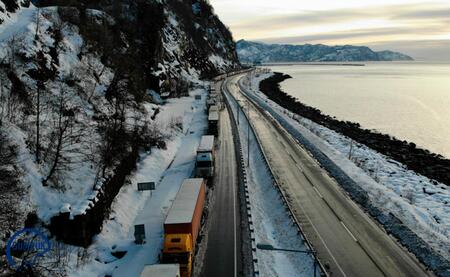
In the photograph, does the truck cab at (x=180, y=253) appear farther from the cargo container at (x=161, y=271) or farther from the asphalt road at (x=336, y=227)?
the asphalt road at (x=336, y=227)

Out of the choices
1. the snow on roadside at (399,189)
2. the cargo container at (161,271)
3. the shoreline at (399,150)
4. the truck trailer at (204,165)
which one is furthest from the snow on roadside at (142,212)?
the shoreline at (399,150)

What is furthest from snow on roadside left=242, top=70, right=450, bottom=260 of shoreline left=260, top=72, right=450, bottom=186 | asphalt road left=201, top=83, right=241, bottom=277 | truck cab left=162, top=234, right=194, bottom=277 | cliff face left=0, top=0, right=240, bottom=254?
cliff face left=0, top=0, right=240, bottom=254

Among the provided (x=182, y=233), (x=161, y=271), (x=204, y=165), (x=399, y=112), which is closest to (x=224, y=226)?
(x=182, y=233)

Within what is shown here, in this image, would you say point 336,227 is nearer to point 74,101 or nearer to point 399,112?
point 74,101

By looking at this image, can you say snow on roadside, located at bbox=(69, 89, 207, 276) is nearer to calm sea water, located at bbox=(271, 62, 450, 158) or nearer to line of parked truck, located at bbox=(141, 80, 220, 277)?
line of parked truck, located at bbox=(141, 80, 220, 277)

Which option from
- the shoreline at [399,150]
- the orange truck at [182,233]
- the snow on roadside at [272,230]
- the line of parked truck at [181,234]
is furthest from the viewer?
the shoreline at [399,150]

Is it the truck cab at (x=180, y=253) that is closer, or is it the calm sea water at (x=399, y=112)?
the truck cab at (x=180, y=253)

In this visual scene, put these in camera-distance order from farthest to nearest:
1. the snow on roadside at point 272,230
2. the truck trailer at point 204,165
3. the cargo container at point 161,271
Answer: the truck trailer at point 204,165 → the snow on roadside at point 272,230 → the cargo container at point 161,271

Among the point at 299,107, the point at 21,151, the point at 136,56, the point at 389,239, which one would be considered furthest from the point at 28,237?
the point at 299,107
